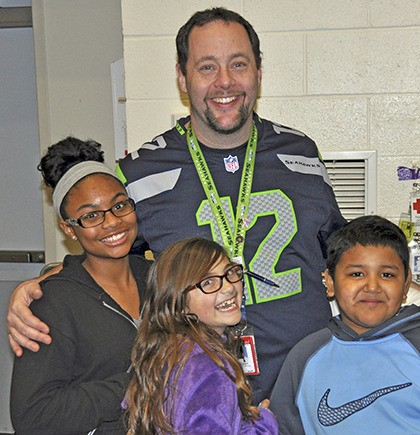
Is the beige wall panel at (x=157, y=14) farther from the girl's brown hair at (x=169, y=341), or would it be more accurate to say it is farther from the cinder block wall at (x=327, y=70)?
the girl's brown hair at (x=169, y=341)

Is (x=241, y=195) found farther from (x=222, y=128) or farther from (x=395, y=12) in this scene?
(x=395, y=12)

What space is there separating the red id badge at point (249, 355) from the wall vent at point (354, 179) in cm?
121

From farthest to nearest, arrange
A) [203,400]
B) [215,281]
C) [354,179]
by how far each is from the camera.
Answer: [354,179]
[215,281]
[203,400]

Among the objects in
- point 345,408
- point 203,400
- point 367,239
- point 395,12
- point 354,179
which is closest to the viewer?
point 203,400

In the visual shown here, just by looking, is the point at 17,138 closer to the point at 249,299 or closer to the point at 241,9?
the point at 241,9

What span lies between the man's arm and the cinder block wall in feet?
4.74

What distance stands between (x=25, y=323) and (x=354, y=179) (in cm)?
175

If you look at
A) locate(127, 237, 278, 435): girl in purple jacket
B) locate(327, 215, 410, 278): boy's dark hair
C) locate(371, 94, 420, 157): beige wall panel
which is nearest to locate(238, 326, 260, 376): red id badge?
locate(127, 237, 278, 435): girl in purple jacket

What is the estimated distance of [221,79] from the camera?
7.55 feet

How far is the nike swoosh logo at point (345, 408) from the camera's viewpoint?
1.96m

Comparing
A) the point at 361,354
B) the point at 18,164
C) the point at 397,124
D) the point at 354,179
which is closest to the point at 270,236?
the point at 361,354

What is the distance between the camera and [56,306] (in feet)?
6.35

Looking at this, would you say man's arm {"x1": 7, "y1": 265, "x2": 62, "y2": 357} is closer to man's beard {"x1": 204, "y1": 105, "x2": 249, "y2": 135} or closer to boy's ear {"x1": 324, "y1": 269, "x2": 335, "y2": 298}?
man's beard {"x1": 204, "y1": 105, "x2": 249, "y2": 135}

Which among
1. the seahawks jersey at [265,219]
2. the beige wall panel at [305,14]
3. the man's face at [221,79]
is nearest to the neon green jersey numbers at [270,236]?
the seahawks jersey at [265,219]
